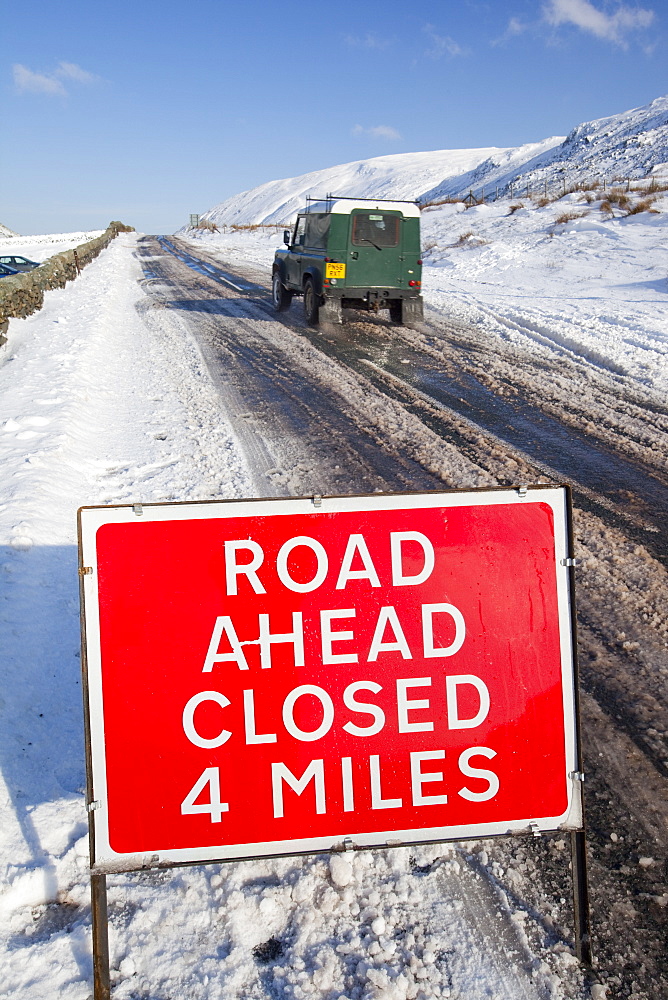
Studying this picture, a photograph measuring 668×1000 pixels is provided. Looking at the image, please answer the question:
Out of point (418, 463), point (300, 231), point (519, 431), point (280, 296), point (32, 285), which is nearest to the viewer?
point (418, 463)

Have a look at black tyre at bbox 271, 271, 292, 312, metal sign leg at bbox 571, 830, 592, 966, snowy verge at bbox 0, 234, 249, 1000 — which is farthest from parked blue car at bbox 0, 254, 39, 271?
metal sign leg at bbox 571, 830, 592, 966

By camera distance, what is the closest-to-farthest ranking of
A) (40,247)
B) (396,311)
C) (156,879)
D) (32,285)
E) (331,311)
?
(156,879) → (331,311) → (396,311) → (32,285) → (40,247)

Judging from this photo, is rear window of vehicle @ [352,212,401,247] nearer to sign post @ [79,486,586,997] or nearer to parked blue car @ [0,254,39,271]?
sign post @ [79,486,586,997]

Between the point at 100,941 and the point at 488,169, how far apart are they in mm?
112161

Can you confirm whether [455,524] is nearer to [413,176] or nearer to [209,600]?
[209,600]

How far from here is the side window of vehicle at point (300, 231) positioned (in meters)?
13.1

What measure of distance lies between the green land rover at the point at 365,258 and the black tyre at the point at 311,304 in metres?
0.02

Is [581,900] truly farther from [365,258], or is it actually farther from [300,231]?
[300,231]

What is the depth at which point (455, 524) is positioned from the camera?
2.09 m

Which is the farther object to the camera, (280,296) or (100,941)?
(280,296)

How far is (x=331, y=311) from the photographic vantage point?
39.0 feet

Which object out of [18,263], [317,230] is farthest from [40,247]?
[317,230]

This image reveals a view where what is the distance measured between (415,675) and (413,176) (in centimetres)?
16135

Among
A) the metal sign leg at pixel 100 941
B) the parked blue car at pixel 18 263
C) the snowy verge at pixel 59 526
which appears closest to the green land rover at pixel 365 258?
the snowy verge at pixel 59 526
